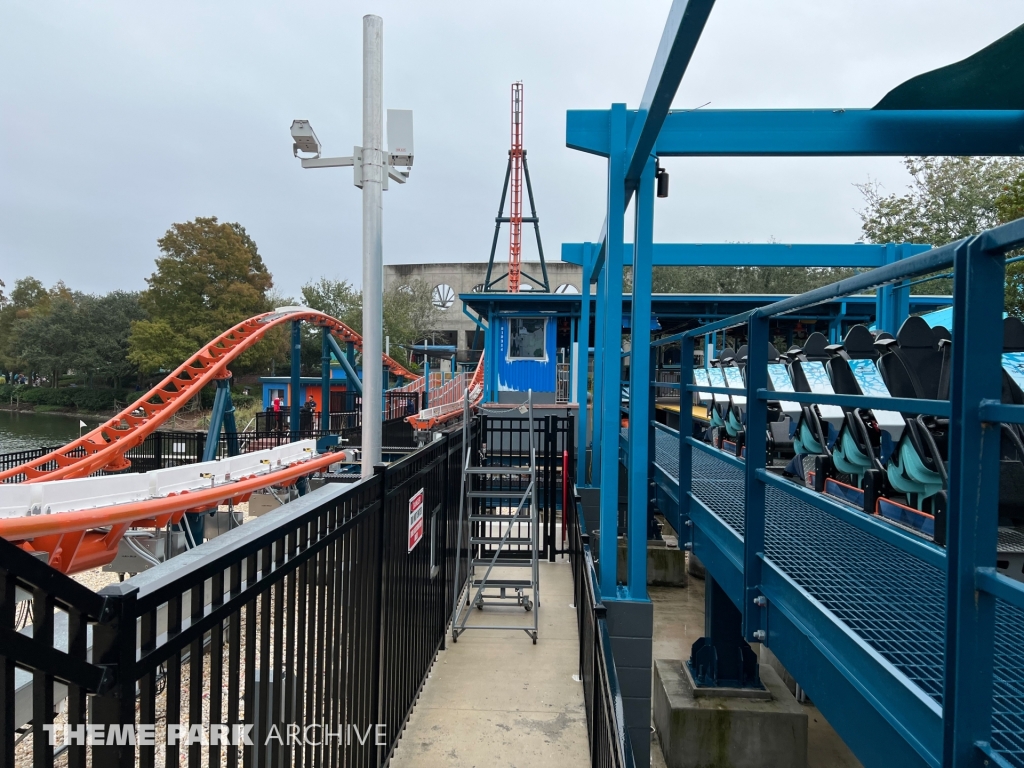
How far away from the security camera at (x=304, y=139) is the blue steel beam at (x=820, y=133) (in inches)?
79.4

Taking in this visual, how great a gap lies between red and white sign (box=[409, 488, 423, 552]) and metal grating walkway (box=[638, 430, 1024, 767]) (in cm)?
214

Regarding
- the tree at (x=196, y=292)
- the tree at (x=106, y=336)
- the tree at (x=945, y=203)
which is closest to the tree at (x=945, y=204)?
the tree at (x=945, y=203)

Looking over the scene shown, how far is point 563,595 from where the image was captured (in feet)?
25.7

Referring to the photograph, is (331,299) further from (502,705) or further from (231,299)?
(502,705)

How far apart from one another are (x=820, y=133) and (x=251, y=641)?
5.21 m

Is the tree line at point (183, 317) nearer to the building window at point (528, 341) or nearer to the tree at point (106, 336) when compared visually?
the tree at point (106, 336)

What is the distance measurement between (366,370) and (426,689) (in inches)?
107

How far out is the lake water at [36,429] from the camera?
31314 millimetres

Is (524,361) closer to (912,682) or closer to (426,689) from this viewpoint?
(426,689)

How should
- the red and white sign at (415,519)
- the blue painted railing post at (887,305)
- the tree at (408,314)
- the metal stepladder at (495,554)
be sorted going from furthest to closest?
the tree at (408,314)
the blue painted railing post at (887,305)
the metal stepladder at (495,554)
the red and white sign at (415,519)

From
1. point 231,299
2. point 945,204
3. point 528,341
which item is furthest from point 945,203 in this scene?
point 231,299

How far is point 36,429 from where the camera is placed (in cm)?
4259

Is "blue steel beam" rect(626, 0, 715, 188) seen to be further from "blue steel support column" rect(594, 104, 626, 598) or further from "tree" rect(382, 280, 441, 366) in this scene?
"tree" rect(382, 280, 441, 366)

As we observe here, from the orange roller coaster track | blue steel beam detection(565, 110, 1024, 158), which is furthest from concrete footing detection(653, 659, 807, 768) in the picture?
the orange roller coaster track
